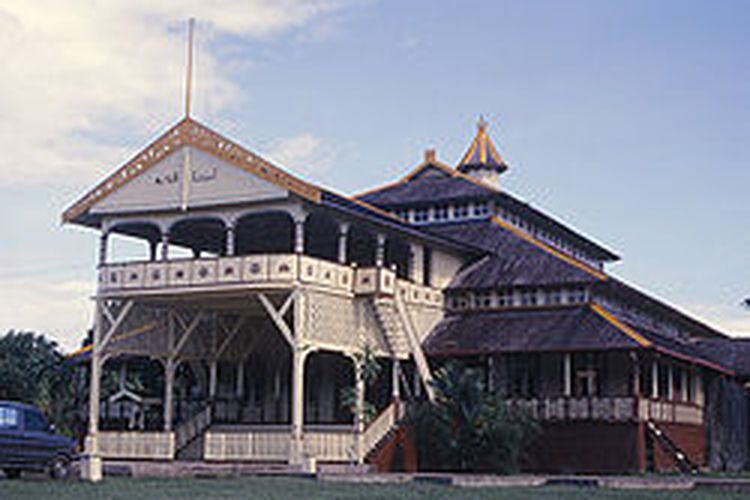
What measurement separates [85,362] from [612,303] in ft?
60.5

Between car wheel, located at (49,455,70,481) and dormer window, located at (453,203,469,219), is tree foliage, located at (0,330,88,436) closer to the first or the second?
dormer window, located at (453,203,469,219)

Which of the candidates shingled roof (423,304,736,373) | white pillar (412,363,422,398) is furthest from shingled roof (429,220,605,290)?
white pillar (412,363,422,398)

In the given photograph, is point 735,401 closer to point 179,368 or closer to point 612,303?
point 612,303

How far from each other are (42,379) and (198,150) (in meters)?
18.0

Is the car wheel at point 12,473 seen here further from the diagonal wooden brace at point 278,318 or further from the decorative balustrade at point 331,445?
the diagonal wooden brace at point 278,318

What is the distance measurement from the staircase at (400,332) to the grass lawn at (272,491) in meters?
9.43

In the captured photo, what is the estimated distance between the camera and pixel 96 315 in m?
34.3

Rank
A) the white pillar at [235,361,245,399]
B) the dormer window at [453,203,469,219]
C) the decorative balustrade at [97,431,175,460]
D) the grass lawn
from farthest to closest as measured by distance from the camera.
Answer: the dormer window at [453,203,469,219]
the white pillar at [235,361,245,399]
the decorative balustrade at [97,431,175,460]
the grass lawn

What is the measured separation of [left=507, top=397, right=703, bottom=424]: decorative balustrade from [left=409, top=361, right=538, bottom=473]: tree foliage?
1.42 m


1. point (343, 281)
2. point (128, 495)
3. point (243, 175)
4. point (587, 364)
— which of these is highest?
point (243, 175)

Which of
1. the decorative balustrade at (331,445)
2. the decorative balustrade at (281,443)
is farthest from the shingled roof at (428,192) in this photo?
the decorative balustrade at (331,445)

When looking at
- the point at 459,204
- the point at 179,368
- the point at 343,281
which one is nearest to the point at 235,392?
the point at 179,368

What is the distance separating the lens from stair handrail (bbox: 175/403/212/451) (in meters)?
35.7

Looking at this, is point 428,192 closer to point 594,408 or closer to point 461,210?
point 461,210
